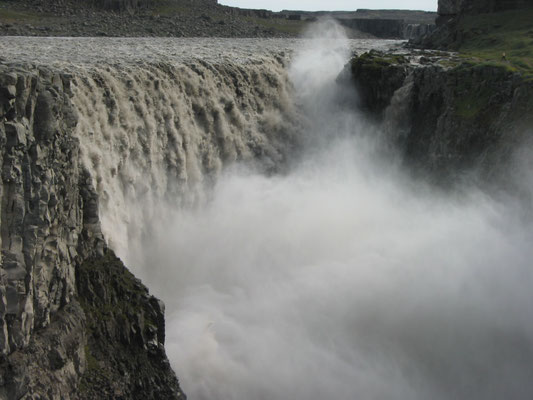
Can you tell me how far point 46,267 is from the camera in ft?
49.3

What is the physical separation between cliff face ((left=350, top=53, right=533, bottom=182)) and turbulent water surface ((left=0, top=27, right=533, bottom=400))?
1627 mm

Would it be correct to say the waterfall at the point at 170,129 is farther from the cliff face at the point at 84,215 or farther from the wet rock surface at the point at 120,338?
the wet rock surface at the point at 120,338

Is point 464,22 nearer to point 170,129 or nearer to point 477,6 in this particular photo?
point 477,6

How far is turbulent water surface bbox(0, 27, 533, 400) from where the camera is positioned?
19.9 m

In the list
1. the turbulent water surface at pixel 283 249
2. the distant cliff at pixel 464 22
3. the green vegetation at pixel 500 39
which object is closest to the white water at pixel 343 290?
the turbulent water surface at pixel 283 249

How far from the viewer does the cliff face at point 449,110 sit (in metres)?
28.9

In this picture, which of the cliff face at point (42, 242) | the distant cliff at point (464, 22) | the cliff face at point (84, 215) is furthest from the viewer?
the distant cliff at point (464, 22)

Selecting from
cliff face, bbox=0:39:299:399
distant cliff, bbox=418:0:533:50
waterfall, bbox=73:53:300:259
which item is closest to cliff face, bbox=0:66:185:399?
cliff face, bbox=0:39:299:399

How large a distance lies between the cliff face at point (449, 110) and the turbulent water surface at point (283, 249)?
163cm

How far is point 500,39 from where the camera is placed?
44.8 m

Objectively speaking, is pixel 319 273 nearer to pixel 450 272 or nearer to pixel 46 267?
pixel 450 272

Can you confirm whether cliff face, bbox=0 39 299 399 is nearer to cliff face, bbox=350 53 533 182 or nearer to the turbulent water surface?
the turbulent water surface

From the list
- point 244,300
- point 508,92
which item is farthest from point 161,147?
point 508,92

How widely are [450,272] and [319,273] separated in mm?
4906
